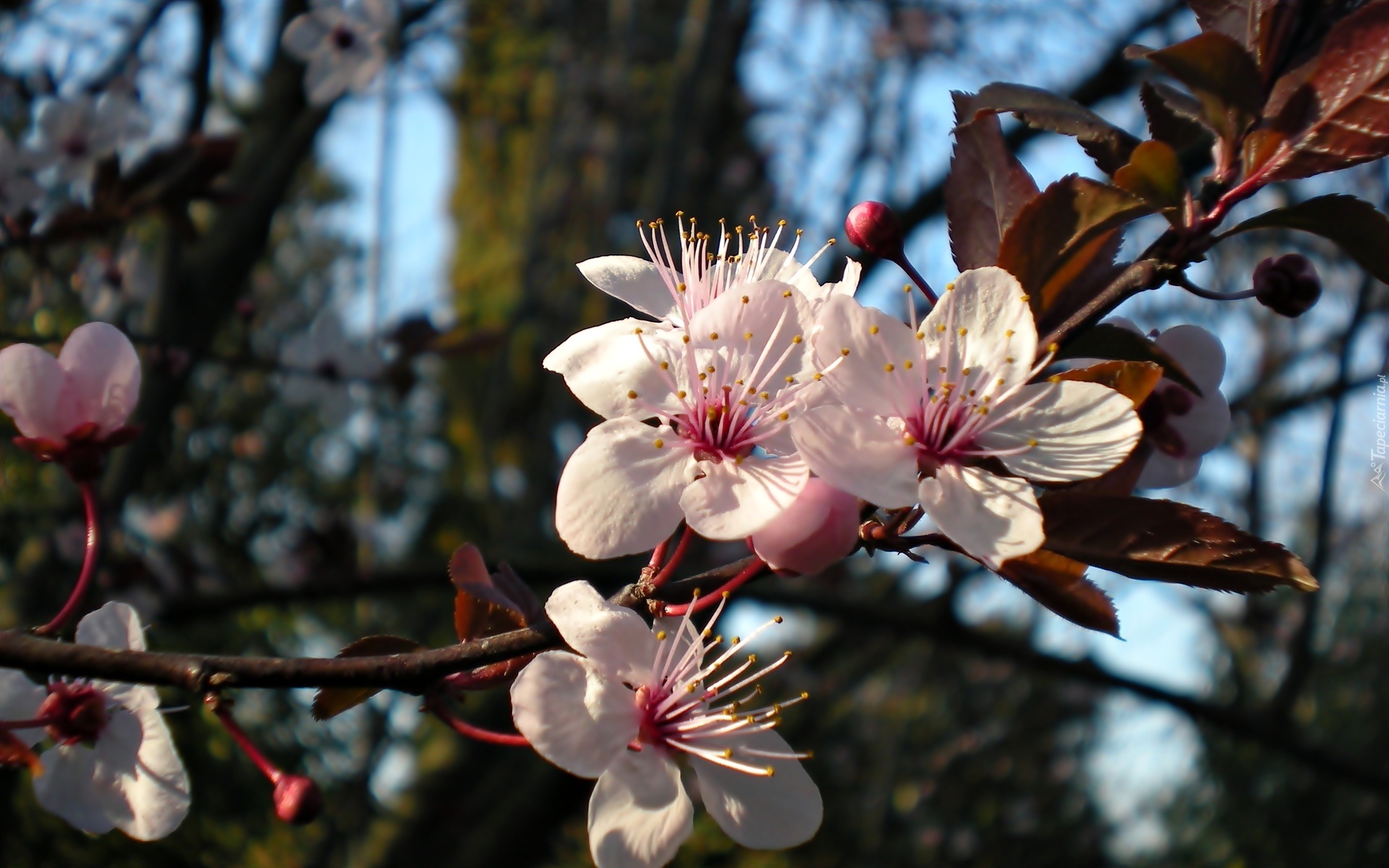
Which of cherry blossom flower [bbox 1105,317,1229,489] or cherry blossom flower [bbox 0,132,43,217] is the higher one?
cherry blossom flower [bbox 1105,317,1229,489]

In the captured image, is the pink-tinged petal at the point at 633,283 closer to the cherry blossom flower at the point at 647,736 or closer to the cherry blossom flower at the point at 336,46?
the cherry blossom flower at the point at 647,736

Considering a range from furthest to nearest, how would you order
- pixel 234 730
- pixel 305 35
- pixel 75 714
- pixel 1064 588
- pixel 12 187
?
pixel 305 35, pixel 12 187, pixel 75 714, pixel 234 730, pixel 1064 588

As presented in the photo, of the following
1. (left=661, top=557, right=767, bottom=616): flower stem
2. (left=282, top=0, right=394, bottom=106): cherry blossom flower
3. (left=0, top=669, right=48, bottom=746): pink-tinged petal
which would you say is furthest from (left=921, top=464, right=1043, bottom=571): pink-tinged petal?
(left=282, top=0, right=394, bottom=106): cherry blossom flower

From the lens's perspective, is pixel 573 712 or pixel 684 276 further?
pixel 684 276

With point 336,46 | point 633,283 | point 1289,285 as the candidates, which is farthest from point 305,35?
point 1289,285

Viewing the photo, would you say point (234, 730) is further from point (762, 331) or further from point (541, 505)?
point (541, 505)

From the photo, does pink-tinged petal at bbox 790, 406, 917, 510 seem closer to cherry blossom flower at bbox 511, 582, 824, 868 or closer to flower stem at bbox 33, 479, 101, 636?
cherry blossom flower at bbox 511, 582, 824, 868

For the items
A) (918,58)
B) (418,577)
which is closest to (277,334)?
(418,577)

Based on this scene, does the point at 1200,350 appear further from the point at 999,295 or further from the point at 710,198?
the point at 710,198
